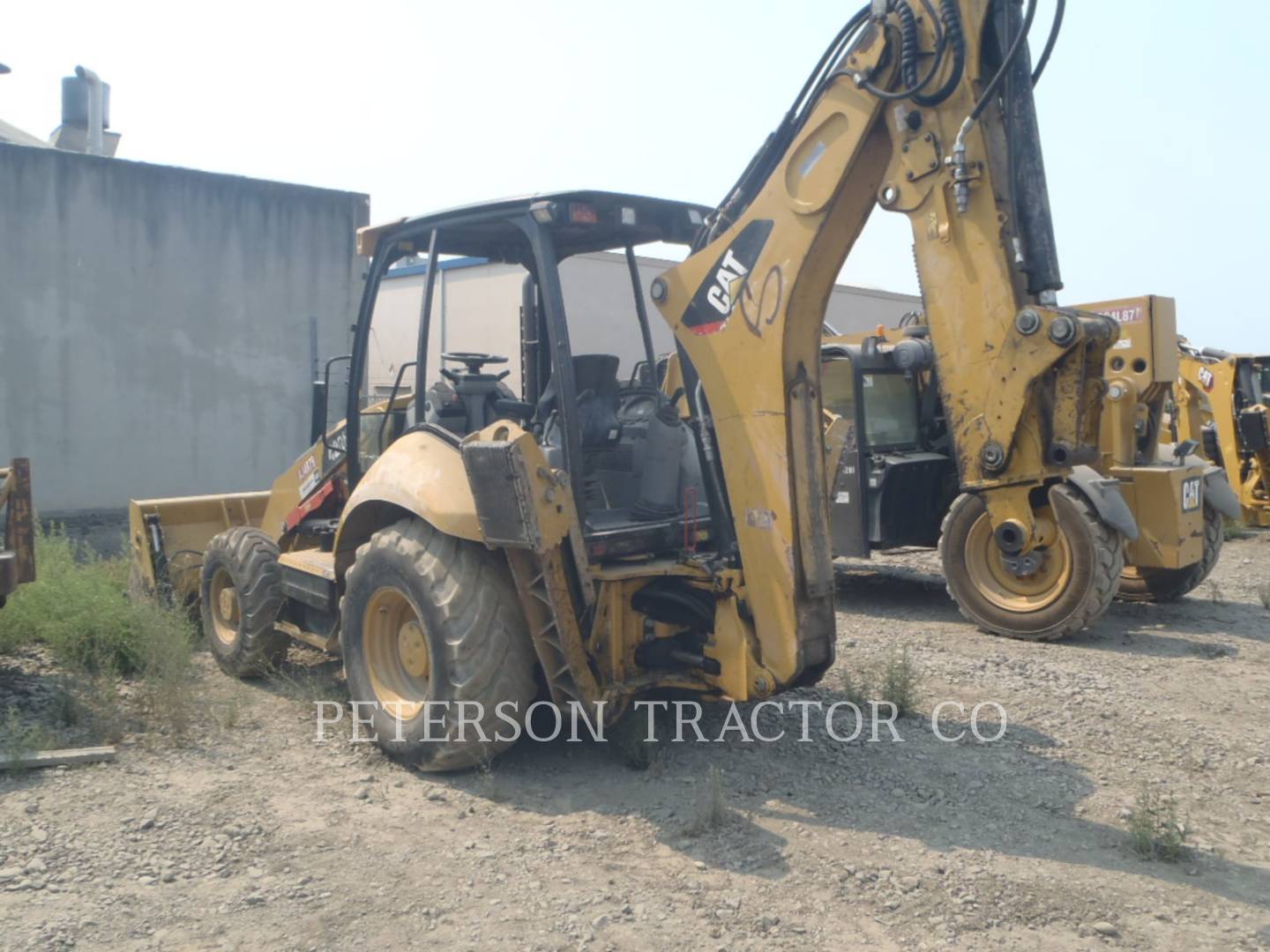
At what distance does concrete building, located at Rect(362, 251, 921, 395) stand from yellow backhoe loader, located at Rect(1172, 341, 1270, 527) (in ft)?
19.4

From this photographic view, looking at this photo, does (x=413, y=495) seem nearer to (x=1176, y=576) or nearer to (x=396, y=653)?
(x=396, y=653)

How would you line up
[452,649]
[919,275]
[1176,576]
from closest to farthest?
1. [919,275]
2. [452,649]
3. [1176,576]

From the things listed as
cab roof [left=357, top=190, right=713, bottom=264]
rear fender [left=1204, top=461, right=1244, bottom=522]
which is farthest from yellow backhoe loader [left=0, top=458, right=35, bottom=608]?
rear fender [left=1204, top=461, right=1244, bottom=522]

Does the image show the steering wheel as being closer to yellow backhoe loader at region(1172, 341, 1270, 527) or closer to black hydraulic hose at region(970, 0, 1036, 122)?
black hydraulic hose at region(970, 0, 1036, 122)

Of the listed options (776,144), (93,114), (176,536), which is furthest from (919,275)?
(93,114)

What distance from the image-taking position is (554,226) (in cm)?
488

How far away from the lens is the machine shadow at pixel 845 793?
13.3 ft

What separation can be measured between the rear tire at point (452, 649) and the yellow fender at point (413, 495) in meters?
0.15

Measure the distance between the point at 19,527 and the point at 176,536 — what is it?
1920 mm

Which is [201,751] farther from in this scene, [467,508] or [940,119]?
[940,119]

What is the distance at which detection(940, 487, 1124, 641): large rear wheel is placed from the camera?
761cm

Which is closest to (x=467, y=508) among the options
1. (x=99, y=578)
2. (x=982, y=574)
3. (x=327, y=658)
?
(x=327, y=658)

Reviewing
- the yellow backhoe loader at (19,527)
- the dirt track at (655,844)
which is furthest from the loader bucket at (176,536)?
the dirt track at (655,844)

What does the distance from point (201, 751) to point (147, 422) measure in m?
7.67
